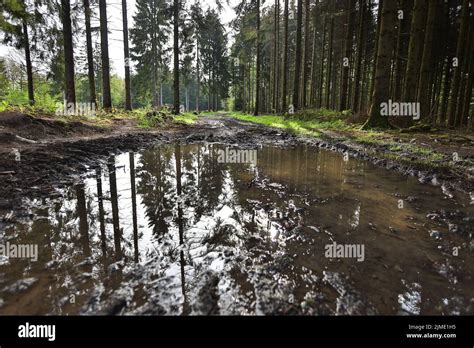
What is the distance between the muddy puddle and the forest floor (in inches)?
24.6

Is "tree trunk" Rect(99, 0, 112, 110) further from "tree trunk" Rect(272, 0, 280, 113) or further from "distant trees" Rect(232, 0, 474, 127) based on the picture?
"tree trunk" Rect(272, 0, 280, 113)

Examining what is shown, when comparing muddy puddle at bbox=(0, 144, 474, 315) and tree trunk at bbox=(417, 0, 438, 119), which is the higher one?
tree trunk at bbox=(417, 0, 438, 119)

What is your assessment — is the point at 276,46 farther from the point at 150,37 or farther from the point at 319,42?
the point at 150,37

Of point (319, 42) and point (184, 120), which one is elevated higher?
point (319, 42)

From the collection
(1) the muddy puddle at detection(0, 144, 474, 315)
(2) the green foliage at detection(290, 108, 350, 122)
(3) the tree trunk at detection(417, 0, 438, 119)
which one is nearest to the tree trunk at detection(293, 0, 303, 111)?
(2) the green foliage at detection(290, 108, 350, 122)

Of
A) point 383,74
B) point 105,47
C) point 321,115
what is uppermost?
point 105,47

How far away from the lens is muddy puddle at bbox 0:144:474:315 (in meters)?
2.16

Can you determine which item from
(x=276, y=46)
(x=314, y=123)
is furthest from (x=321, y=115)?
(x=276, y=46)

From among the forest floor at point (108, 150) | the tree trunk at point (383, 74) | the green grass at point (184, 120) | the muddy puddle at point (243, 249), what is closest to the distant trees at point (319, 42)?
the tree trunk at point (383, 74)

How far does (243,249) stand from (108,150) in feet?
21.1

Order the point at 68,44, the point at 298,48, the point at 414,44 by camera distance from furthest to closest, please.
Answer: the point at 298,48, the point at 68,44, the point at 414,44

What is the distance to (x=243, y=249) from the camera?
2949 mm

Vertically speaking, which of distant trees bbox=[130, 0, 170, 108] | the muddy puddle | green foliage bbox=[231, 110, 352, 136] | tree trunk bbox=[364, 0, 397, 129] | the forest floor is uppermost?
distant trees bbox=[130, 0, 170, 108]
